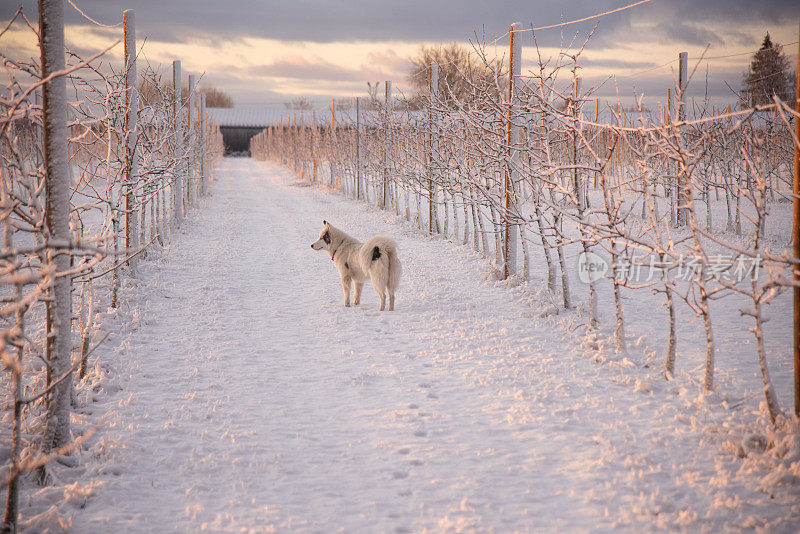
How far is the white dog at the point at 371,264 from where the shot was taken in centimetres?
704

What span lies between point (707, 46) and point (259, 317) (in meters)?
5.61

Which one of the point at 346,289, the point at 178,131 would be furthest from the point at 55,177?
the point at 178,131

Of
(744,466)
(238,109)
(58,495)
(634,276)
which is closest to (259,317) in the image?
(58,495)

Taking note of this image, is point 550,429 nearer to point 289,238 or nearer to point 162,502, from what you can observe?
point 162,502

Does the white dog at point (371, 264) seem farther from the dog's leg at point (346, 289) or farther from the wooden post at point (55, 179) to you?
the wooden post at point (55, 179)

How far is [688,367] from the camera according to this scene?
16.2 feet

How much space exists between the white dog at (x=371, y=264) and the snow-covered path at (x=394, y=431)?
418 mm

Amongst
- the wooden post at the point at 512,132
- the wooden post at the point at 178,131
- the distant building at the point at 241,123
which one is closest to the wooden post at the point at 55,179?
the wooden post at the point at 512,132

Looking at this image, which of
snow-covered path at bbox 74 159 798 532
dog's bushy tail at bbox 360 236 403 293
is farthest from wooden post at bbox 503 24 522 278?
dog's bushy tail at bbox 360 236 403 293

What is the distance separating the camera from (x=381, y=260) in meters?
7.02

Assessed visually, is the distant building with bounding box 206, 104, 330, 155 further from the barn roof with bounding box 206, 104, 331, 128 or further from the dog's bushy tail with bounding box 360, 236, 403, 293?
the dog's bushy tail with bounding box 360, 236, 403, 293

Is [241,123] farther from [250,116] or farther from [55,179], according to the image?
[55,179]

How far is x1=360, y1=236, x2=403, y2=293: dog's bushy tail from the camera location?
7.03 m

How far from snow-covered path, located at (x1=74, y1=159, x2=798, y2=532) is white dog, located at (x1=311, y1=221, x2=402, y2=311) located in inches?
16.5
